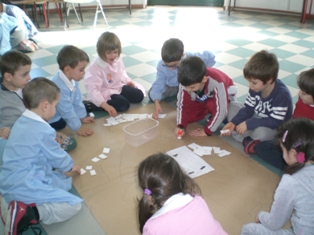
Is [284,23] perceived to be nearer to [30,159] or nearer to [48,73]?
[48,73]

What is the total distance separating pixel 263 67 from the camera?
1955mm

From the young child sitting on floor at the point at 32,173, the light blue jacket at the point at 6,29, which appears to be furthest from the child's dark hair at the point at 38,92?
the light blue jacket at the point at 6,29

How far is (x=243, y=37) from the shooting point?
15.5ft

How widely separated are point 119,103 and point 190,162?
0.97 m

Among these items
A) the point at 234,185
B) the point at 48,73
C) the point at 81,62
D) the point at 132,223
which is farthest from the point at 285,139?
the point at 48,73

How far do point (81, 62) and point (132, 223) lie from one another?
4.12 feet

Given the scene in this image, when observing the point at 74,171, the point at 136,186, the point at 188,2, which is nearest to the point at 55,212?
the point at 74,171

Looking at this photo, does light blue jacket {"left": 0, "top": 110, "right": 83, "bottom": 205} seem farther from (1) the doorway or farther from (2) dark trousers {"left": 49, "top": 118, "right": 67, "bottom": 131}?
(1) the doorway

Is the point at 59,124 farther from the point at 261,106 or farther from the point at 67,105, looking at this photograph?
the point at 261,106

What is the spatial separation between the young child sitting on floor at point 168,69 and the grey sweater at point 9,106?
1.06 m

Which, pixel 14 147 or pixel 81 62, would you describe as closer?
pixel 14 147

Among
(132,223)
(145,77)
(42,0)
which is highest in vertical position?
(42,0)

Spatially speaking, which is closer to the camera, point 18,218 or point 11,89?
point 18,218

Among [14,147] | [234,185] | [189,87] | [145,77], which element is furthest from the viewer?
[145,77]
